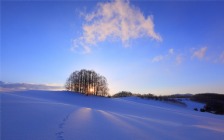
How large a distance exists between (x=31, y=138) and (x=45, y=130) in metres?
0.94

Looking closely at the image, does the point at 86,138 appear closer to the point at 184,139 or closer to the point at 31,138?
the point at 31,138

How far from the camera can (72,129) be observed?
28.1 feet

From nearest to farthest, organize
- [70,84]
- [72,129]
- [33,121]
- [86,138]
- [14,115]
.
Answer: [86,138]
[72,129]
[33,121]
[14,115]
[70,84]

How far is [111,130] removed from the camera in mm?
9039

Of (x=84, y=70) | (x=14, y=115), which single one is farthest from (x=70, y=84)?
(x=14, y=115)

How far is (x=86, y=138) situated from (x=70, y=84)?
127 ft

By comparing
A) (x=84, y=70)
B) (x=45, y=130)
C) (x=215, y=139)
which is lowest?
(x=215, y=139)

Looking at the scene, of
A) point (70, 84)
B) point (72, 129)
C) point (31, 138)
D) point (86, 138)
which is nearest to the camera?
point (31, 138)

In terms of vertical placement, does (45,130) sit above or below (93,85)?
below

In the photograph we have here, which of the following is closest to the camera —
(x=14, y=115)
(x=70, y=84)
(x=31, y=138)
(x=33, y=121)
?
(x=31, y=138)

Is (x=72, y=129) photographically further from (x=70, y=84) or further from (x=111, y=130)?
(x=70, y=84)

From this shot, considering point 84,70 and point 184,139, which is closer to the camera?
point 184,139

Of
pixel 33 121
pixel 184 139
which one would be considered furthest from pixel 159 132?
pixel 33 121

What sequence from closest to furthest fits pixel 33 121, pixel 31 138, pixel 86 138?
pixel 31 138 < pixel 86 138 < pixel 33 121
